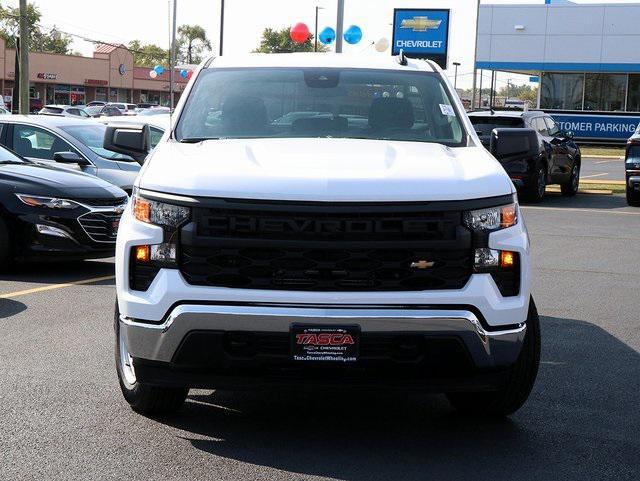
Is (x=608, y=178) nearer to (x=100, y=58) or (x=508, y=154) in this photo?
(x=508, y=154)

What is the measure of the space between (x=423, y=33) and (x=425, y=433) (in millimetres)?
28860

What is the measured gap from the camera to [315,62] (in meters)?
6.63

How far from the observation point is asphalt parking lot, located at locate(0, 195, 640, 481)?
15.5 feet

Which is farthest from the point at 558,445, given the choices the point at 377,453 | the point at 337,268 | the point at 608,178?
the point at 608,178

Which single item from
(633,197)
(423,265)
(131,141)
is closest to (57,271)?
(131,141)

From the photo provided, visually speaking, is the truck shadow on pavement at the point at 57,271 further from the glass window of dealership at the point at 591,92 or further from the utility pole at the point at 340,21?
the glass window of dealership at the point at 591,92

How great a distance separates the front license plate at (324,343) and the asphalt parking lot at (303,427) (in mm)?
499

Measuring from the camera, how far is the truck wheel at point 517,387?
17.2ft

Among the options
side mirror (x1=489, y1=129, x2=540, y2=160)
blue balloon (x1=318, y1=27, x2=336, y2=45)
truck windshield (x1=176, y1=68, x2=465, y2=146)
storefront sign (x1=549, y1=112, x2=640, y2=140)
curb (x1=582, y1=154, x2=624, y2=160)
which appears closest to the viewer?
truck windshield (x1=176, y1=68, x2=465, y2=146)

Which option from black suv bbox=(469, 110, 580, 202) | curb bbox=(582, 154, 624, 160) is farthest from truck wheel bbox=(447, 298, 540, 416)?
curb bbox=(582, 154, 624, 160)

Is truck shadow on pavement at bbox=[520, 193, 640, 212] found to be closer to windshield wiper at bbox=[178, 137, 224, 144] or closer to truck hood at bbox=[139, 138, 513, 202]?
windshield wiper at bbox=[178, 137, 224, 144]

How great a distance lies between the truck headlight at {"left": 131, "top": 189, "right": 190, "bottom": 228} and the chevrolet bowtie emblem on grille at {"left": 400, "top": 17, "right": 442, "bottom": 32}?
95.3 feet

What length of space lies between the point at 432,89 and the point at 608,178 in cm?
2279

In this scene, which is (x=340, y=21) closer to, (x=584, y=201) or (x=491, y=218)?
(x=584, y=201)
